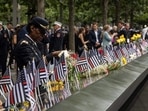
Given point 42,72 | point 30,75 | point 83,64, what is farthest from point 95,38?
point 30,75

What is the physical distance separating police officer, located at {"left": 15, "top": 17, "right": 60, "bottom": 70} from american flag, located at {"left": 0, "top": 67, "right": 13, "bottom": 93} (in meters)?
0.49

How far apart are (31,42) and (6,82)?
2.42 feet

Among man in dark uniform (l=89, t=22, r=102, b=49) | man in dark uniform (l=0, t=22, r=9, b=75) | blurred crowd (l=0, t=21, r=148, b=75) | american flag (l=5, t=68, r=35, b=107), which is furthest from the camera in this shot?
man in dark uniform (l=89, t=22, r=102, b=49)

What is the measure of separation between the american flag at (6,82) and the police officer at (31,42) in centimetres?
49

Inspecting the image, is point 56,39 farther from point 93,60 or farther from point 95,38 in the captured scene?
point 95,38

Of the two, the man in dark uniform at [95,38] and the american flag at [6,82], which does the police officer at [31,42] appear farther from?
the man in dark uniform at [95,38]

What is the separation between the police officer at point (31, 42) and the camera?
6.58m

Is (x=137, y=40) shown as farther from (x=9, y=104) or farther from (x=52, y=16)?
(x=52, y=16)

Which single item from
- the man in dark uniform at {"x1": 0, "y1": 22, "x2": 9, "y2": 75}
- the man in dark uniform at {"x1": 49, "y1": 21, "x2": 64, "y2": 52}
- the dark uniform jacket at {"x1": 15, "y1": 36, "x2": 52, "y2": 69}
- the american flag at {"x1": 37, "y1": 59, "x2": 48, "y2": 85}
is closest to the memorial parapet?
the american flag at {"x1": 37, "y1": 59, "x2": 48, "y2": 85}

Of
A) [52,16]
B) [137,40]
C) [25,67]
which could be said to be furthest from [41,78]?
[52,16]

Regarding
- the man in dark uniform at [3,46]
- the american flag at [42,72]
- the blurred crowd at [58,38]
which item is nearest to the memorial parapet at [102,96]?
the american flag at [42,72]

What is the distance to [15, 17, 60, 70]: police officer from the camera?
6.58 meters

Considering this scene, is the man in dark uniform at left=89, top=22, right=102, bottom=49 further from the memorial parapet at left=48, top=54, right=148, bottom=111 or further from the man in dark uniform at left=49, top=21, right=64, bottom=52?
the memorial parapet at left=48, top=54, right=148, bottom=111

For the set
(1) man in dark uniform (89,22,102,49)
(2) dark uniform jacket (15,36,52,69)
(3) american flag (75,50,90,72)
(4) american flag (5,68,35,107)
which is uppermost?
(2) dark uniform jacket (15,36,52,69)
